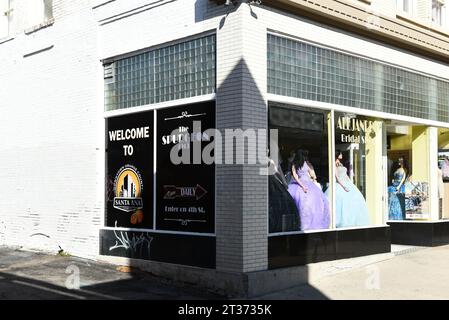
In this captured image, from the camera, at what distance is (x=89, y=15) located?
Result: 1176cm

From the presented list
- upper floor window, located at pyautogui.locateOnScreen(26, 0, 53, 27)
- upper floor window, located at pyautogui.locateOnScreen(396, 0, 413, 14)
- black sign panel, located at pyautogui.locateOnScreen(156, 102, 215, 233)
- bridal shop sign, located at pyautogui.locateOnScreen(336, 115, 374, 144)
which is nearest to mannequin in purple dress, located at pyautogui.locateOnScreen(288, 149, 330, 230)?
bridal shop sign, located at pyautogui.locateOnScreen(336, 115, 374, 144)

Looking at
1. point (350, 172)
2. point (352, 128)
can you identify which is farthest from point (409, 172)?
point (352, 128)

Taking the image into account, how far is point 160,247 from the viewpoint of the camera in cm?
1010

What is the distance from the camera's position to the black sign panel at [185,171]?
371 inches

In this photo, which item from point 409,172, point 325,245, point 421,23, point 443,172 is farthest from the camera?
point 443,172

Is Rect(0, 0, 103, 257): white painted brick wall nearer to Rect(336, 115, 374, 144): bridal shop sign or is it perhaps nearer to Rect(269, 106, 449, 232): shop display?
Rect(269, 106, 449, 232): shop display

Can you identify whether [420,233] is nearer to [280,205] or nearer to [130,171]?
A: [280,205]

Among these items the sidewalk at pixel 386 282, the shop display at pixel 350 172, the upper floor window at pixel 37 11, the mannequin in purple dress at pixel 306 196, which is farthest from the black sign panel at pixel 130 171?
the upper floor window at pixel 37 11

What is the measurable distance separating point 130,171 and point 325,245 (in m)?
3.83

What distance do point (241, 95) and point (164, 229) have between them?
2.86 metres

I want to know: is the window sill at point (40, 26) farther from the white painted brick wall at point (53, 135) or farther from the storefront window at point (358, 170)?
the storefront window at point (358, 170)

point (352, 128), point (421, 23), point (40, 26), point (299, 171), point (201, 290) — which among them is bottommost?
point (201, 290)
